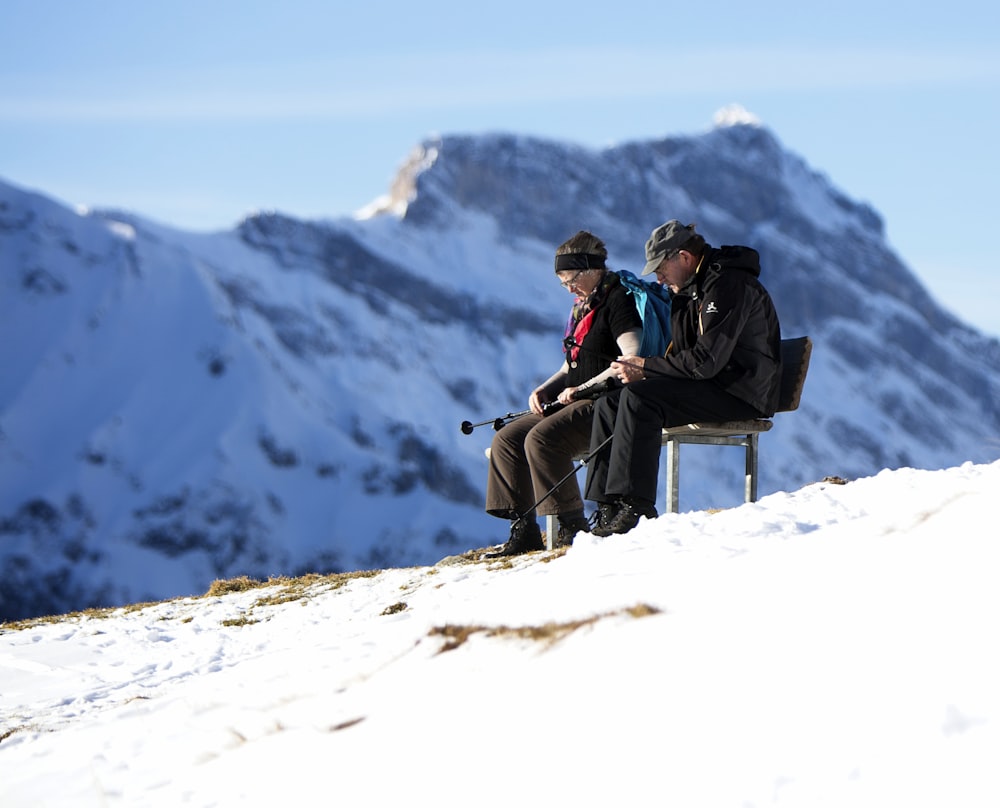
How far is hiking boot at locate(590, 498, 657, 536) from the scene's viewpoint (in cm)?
786

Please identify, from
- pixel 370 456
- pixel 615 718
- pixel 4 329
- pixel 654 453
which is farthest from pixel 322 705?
pixel 4 329

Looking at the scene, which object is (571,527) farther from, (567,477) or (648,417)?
(648,417)

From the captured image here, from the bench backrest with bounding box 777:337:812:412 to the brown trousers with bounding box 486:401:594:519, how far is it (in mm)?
1354

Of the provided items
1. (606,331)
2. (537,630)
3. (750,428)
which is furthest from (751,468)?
(537,630)

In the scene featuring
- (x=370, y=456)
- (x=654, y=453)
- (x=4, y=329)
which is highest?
(x=4, y=329)

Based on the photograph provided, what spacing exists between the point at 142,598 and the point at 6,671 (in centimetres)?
12918

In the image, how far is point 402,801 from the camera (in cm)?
446

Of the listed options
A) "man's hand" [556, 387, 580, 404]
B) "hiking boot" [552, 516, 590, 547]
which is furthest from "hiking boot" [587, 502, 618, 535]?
"man's hand" [556, 387, 580, 404]

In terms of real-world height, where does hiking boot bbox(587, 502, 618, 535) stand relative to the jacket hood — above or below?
below

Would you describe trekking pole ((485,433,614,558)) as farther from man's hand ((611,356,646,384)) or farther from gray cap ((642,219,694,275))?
gray cap ((642,219,694,275))

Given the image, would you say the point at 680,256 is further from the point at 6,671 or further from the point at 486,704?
the point at 6,671

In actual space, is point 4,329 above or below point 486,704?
above

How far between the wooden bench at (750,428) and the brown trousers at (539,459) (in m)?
0.66

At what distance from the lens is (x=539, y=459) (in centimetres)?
902
